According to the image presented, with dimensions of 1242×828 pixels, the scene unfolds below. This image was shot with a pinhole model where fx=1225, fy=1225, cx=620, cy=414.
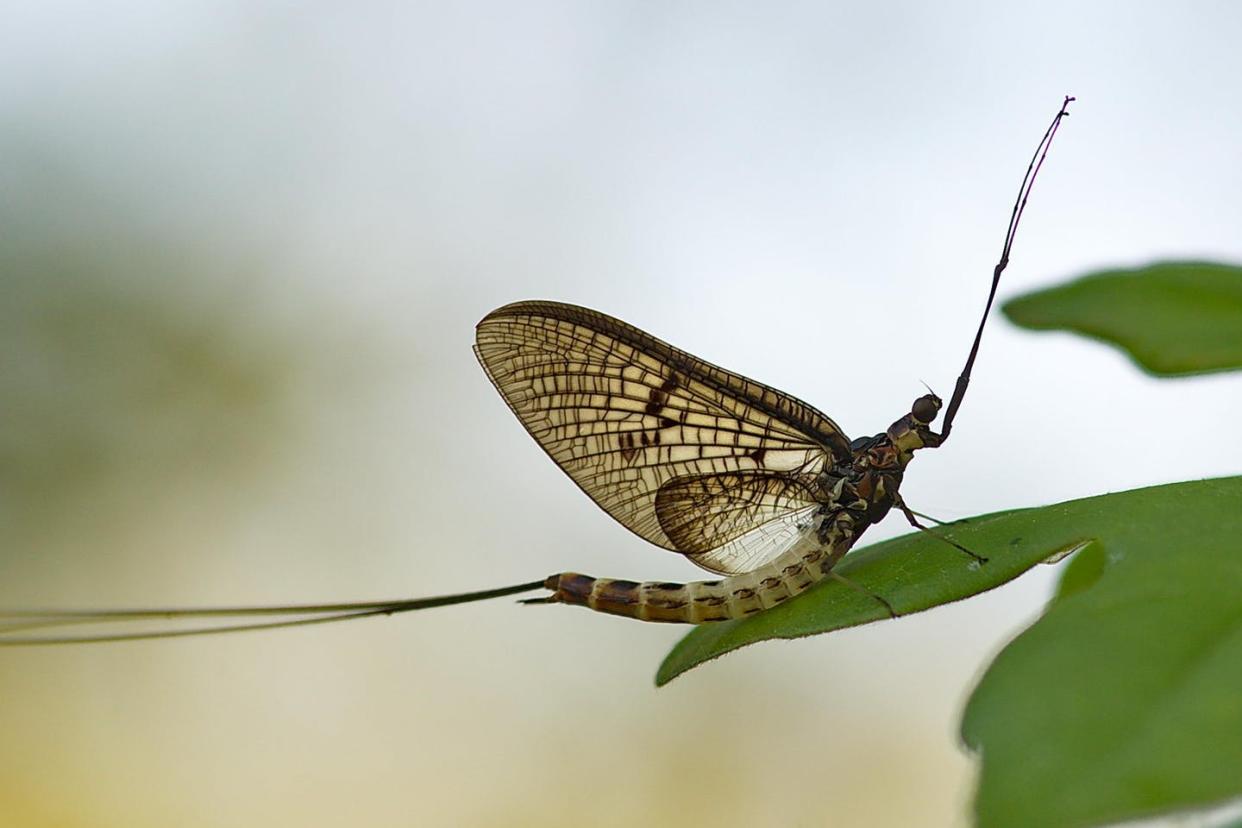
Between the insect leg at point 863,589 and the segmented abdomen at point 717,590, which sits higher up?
the segmented abdomen at point 717,590

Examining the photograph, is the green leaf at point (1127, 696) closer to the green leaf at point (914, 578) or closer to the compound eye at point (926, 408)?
the green leaf at point (914, 578)

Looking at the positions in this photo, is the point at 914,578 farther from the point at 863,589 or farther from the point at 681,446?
the point at 681,446

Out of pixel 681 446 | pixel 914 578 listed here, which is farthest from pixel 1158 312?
pixel 681 446

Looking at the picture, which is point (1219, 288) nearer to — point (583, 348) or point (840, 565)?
point (840, 565)

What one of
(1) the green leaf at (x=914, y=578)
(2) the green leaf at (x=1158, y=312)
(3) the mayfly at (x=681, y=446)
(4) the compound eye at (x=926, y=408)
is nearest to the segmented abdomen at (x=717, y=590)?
(3) the mayfly at (x=681, y=446)

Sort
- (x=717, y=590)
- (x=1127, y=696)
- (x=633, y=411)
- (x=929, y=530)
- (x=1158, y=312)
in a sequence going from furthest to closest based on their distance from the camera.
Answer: (x=633, y=411), (x=717, y=590), (x=929, y=530), (x=1158, y=312), (x=1127, y=696)

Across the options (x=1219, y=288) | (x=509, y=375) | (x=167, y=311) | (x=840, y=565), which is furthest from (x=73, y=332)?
(x=1219, y=288)
